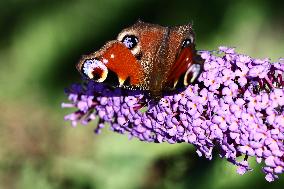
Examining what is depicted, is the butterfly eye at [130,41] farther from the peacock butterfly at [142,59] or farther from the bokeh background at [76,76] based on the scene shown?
the bokeh background at [76,76]

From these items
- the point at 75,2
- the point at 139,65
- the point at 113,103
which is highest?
the point at 75,2

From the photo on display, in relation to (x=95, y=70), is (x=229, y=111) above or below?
below

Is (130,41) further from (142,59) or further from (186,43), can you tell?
(186,43)

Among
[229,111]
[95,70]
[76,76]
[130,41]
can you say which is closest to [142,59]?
[130,41]

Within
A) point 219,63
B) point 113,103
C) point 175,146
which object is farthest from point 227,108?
point 175,146

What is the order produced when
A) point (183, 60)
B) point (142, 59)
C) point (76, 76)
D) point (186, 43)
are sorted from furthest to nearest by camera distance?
1. point (76, 76)
2. point (142, 59)
3. point (186, 43)
4. point (183, 60)

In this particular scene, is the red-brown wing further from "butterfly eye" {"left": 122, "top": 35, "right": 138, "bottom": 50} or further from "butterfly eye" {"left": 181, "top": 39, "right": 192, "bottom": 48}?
"butterfly eye" {"left": 122, "top": 35, "right": 138, "bottom": 50}

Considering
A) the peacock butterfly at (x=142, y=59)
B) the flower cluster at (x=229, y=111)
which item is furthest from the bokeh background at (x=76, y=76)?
the peacock butterfly at (x=142, y=59)

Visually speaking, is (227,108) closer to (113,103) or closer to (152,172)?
(113,103)
